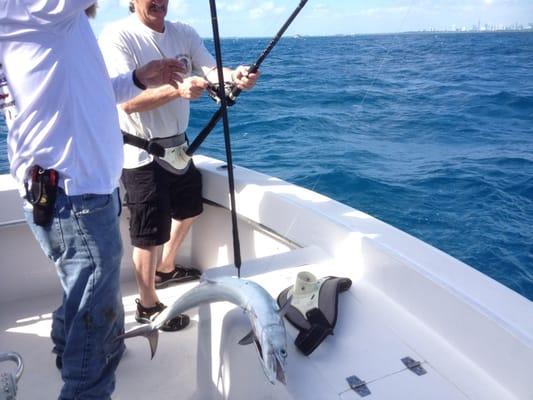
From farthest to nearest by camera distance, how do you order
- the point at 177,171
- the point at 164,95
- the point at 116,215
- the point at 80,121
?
1. the point at 177,171
2. the point at 164,95
3. the point at 116,215
4. the point at 80,121

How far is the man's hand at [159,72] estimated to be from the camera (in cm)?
181

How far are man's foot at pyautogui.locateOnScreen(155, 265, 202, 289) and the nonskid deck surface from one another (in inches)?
19.1

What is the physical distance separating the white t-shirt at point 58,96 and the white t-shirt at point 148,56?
0.74 meters

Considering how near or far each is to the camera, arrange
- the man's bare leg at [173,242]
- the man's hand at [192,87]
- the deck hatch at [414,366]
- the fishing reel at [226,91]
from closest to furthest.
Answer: the deck hatch at [414,366], the man's hand at [192,87], the fishing reel at [226,91], the man's bare leg at [173,242]

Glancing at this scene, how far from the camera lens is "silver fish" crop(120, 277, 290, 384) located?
140 centimetres

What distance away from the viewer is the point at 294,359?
1555mm

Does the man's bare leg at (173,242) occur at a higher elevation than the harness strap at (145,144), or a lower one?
lower

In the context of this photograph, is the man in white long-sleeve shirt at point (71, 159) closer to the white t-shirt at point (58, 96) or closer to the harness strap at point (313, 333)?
the white t-shirt at point (58, 96)

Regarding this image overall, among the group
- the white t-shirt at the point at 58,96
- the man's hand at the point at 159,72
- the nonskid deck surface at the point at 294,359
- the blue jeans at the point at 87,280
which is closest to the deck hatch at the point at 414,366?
the nonskid deck surface at the point at 294,359

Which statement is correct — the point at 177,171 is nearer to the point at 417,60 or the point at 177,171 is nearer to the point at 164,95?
the point at 164,95

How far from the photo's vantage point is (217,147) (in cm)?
804

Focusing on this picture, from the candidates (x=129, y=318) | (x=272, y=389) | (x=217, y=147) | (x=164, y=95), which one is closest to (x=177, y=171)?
(x=164, y=95)

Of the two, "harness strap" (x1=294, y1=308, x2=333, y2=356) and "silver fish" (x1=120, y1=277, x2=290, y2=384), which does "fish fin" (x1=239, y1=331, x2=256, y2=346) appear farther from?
"harness strap" (x1=294, y1=308, x2=333, y2=356)

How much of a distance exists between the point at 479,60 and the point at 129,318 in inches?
724
